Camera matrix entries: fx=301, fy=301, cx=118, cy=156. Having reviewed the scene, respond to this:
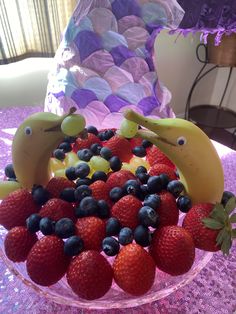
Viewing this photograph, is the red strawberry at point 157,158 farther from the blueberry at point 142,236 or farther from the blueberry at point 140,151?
the blueberry at point 142,236

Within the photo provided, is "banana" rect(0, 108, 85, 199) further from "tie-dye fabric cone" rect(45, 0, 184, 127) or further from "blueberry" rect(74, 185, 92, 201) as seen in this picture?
"tie-dye fabric cone" rect(45, 0, 184, 127)

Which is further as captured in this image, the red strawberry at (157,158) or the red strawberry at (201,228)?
the red strawberry at (157,158)

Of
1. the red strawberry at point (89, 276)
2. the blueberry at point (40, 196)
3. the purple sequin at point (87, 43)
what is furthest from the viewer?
the purple sequin at point (87, 43)

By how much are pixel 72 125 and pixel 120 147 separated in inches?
9.8

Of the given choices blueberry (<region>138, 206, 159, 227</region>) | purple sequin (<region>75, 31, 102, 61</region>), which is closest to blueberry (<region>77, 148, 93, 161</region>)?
blueberry (<region>138, 206, 159, 227</region>)

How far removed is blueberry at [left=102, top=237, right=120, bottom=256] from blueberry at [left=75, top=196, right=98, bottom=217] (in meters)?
0.06

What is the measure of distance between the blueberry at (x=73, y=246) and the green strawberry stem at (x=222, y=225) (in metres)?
0.19

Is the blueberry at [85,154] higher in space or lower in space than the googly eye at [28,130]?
lower

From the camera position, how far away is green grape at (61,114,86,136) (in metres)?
0.44

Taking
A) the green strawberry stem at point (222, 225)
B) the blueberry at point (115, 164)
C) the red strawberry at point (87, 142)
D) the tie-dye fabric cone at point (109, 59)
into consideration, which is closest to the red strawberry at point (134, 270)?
the green strawberry stem at point (222, 225)

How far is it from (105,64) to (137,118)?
534mm

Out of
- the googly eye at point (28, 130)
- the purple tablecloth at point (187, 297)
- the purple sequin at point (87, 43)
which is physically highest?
the purple sequin at point (87, 43)

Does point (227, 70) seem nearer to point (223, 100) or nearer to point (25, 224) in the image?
point (223, 100)

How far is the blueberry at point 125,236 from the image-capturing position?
443 mm
